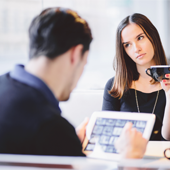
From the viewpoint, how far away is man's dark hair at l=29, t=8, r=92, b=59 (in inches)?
16.5

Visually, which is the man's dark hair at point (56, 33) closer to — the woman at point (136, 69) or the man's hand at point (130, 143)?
the man's hand at point (130, 143)

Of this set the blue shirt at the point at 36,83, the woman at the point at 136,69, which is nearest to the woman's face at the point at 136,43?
the woman at the point at 136,69

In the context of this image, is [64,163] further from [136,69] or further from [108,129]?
[136,69]

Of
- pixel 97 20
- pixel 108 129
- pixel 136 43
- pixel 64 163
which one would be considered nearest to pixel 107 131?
pixel 108 129

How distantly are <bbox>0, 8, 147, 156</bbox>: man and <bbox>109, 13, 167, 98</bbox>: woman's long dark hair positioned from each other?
62 centimetres

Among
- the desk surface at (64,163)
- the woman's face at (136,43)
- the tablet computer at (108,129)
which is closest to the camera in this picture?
the desk surface at (64,163)

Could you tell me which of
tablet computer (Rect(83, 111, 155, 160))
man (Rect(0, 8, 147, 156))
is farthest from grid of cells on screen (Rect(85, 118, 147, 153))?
man (Rect(0, 8, 147, 156))

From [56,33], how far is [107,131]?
0.25m

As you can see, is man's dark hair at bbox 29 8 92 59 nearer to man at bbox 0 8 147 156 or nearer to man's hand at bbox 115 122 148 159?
man at bbox 0 8 147 156

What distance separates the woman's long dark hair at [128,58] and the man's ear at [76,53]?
611mm

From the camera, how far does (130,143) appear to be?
1.45 ft

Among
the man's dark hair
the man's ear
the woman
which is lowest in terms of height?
the woman

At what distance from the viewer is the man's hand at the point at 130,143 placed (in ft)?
1.42

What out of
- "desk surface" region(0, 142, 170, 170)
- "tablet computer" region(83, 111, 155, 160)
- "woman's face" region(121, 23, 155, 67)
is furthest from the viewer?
"woman's face" region(121, 23, 155, 67)
